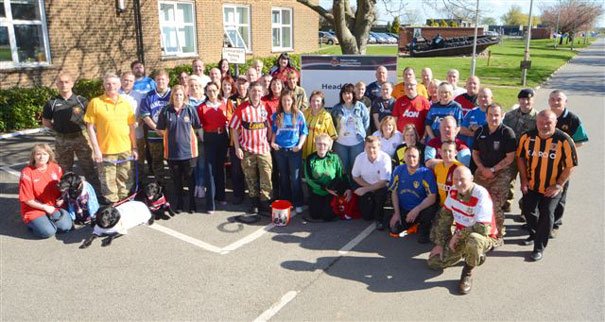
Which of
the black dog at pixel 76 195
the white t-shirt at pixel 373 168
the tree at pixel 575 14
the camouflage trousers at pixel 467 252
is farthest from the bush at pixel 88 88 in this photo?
the tree at pixel 575 14

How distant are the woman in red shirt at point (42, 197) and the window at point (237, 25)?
→ 41.7ft

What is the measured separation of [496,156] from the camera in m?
5.46

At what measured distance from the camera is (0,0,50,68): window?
1140cm

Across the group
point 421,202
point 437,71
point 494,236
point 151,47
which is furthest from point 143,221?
point 437,71

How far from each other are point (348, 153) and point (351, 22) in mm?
9206

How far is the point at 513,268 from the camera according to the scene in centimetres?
491

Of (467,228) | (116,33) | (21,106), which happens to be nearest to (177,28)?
(116,33)

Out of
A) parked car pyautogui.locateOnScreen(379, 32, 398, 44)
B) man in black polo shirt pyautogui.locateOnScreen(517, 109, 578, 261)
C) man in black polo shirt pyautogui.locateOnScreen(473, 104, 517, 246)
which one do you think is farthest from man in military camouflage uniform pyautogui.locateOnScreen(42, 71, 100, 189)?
parked car pyautogui.locateOnScreen(379, 32, 398, 44)

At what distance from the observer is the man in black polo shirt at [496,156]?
17.7 feet

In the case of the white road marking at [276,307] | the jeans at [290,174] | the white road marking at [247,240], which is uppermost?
the jeans at [290,174]

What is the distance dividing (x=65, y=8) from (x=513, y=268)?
40.4 ft

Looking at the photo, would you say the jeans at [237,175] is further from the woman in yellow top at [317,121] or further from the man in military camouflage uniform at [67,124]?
the man in military camouflage uniform at [67,124]

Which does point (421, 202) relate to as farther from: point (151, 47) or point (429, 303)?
point (151, 47)

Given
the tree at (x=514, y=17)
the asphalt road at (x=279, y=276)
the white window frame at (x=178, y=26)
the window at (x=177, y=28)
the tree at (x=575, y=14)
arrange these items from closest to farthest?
the asphalt road at (x=279, y=276)
the white window frame at (x=178, y=26)
the window at (x=177, y=28)
the tree at (x=575, y=14)
the tree at (x=514, y=17)
